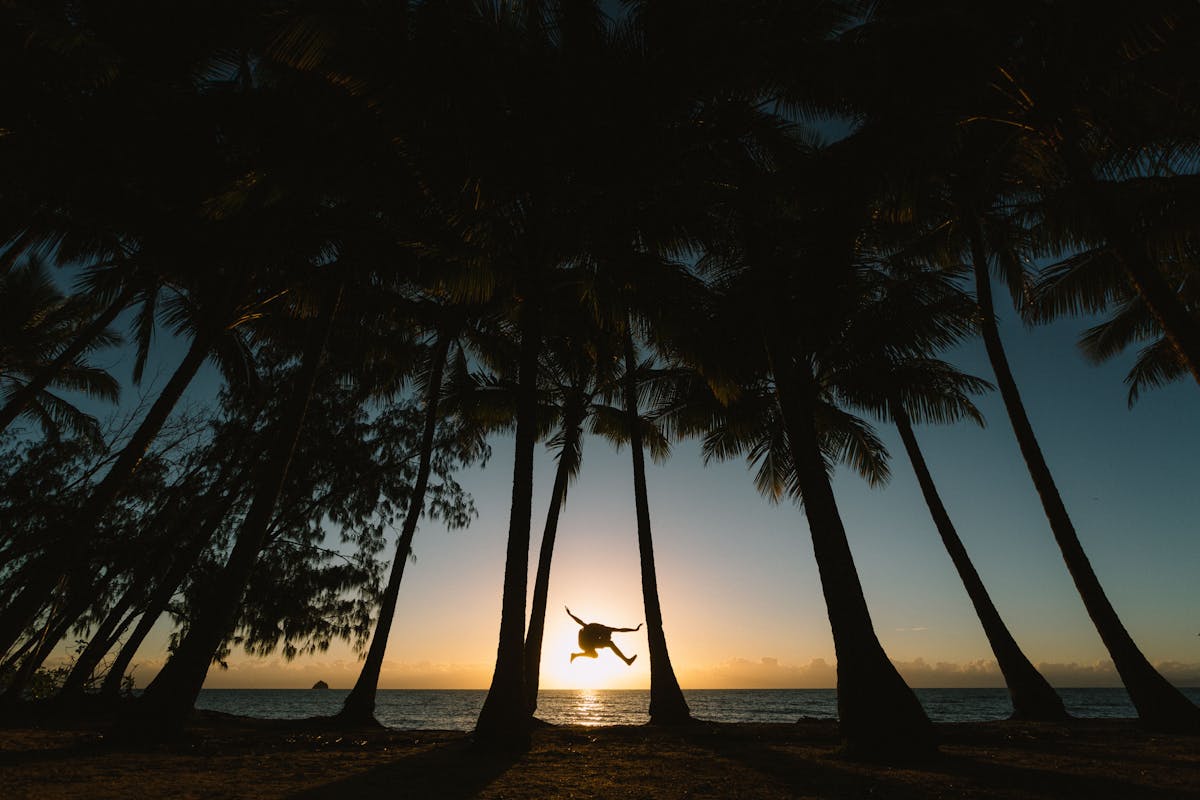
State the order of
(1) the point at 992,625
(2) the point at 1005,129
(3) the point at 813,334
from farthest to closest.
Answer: (1) the point at 992,625, (3) the point at 813,334, (2) the point at 1005,129

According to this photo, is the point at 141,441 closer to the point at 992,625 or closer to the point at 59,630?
the point at 59,630

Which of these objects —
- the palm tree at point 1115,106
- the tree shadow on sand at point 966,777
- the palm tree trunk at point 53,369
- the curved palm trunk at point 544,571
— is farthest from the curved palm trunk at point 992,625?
the palm tree trunk at point 53,369

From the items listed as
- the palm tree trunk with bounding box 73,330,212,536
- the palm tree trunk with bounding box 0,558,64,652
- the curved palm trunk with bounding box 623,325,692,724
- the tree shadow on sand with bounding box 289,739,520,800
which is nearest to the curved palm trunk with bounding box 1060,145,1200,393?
the curved palm trunk with bounding box 623,325,692,724

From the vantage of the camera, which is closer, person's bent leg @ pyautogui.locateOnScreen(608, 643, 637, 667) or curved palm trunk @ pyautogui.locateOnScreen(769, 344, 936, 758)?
curved palm trunk @ pyautogui.locateOnScreen(769, 344, 936, 758)

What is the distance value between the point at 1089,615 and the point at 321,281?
1470 cm

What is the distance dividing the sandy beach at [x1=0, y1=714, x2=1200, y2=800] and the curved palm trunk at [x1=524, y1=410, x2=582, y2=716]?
511cm

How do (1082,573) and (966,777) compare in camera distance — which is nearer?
(966,777)

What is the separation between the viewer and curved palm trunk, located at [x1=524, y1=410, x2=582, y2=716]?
46.0ft

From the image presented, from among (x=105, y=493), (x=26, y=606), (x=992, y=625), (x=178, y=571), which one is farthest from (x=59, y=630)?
(x=992, y=625)

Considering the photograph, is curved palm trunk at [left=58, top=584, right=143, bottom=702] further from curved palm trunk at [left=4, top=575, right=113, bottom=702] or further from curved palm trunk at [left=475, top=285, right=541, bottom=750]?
curved palm trunk at [left=475, top=285, right=541, bottom=750]

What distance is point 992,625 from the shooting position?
38.9 feet

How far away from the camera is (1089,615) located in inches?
384

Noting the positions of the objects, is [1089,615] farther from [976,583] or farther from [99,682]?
[99,682]

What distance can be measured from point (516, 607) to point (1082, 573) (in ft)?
31.1
